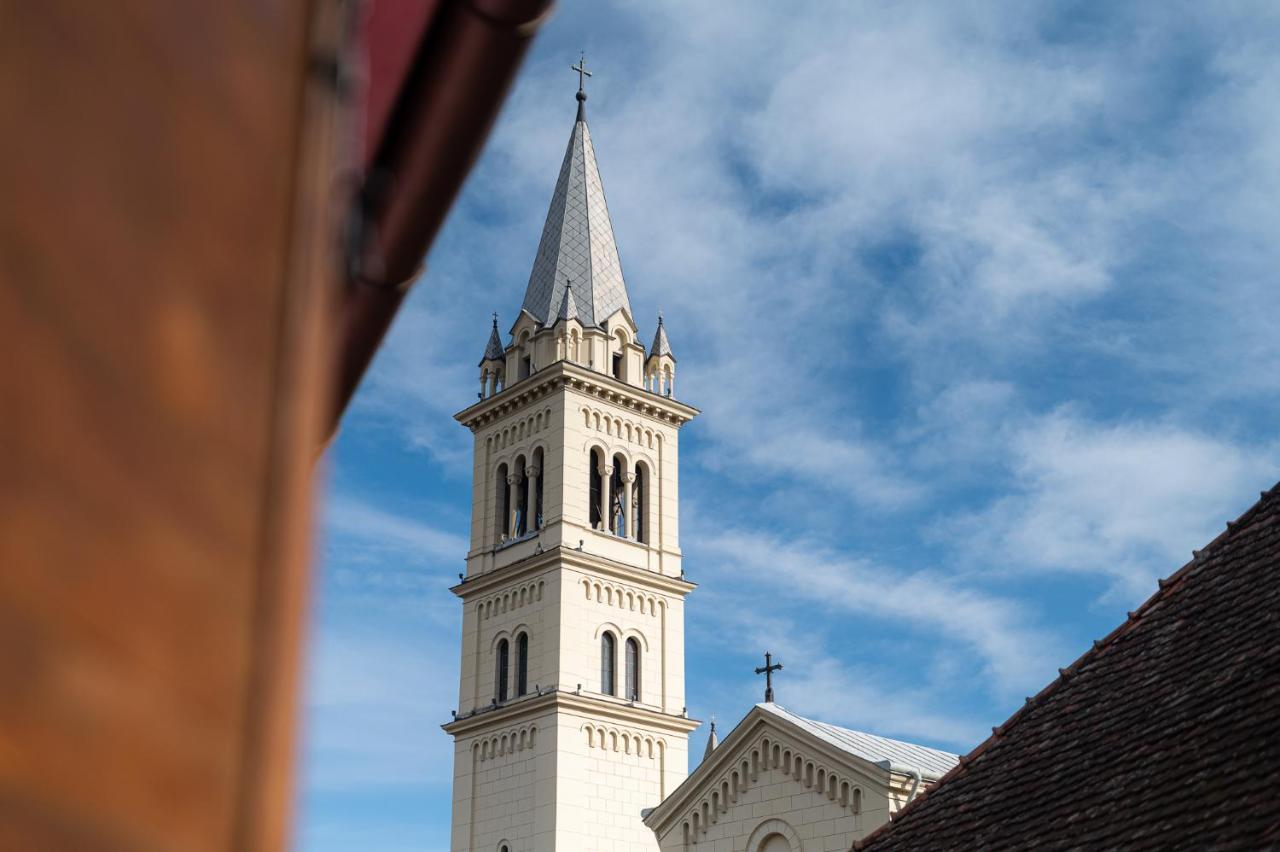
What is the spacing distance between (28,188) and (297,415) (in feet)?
0.37

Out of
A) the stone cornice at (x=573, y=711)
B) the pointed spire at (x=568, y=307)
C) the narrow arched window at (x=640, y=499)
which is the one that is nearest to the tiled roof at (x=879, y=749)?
the stone cornice at (x=573, y=711)

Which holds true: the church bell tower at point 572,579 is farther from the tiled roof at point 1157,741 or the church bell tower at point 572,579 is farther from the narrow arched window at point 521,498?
the tiled roof at point 1157,741

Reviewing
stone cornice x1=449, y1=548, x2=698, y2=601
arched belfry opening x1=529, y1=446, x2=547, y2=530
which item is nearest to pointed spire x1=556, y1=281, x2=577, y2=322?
arched belfry opening x1=529, y1=446, x2=547, y2=530

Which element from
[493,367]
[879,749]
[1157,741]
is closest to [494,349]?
[493,367]

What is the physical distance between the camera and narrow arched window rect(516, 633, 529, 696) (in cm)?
4348

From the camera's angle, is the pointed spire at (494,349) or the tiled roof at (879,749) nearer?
the tiled roof at (879,749)

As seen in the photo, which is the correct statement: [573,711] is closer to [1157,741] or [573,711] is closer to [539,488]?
[539,488]

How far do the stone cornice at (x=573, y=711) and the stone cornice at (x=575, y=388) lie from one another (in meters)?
10.3

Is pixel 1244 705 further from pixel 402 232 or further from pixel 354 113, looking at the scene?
pixel 354 113

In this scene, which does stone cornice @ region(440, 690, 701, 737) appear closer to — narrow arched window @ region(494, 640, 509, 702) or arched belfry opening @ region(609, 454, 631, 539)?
narrow arched window @ region(494, 640, 509, 702)

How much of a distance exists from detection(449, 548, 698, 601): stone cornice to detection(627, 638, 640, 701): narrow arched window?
2.03 meters

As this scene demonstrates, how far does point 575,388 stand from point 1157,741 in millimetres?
36676

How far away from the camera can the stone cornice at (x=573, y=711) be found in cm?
4172

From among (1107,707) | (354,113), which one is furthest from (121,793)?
(1107,707)
